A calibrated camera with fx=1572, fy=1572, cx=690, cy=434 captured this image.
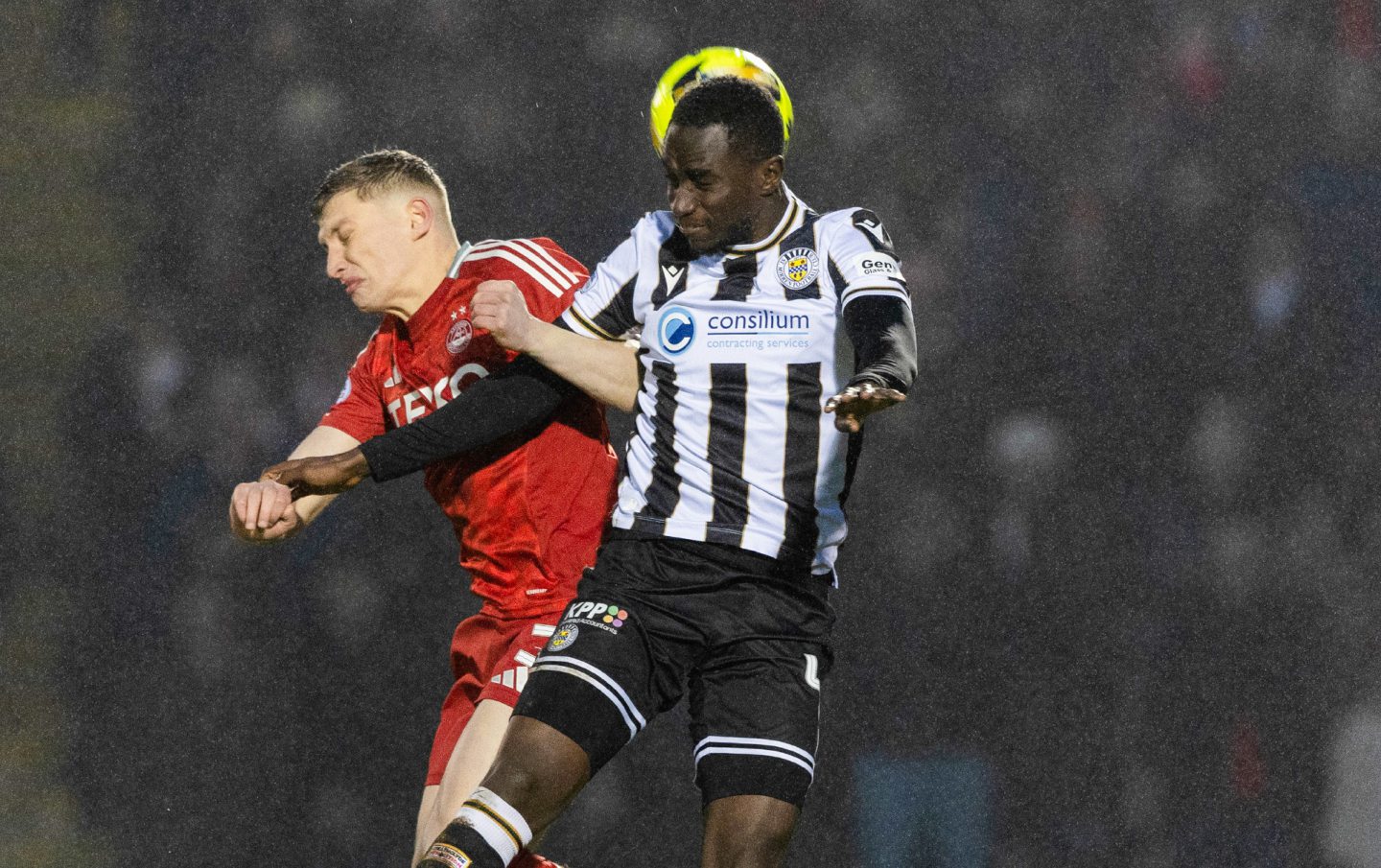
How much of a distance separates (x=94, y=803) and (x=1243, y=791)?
243 centimetres

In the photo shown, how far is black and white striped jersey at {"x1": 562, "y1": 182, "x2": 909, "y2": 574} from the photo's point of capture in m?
2.06

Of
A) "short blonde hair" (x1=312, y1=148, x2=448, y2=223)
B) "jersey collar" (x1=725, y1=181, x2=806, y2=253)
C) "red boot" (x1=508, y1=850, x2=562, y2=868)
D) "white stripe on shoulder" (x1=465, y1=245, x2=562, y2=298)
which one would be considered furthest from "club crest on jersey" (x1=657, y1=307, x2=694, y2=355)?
"red boot" (x1=508, y1=850, x2=562, y2=868)

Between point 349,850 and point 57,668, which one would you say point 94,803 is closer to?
point 57,668

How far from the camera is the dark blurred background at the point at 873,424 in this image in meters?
3.27

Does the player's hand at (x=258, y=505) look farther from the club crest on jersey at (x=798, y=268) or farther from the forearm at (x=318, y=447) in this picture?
the club crest on jersey at (x=798, y=268)

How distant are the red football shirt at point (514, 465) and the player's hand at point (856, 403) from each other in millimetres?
769

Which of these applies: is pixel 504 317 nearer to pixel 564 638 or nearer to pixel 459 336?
pixel 459 336

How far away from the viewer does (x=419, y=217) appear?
261 cm

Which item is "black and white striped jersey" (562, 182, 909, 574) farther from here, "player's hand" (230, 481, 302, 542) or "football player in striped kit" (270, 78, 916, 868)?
"player's hand" (230, 481, 302, 542)

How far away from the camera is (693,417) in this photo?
209 cm

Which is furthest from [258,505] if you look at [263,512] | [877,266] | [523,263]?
[877,266]

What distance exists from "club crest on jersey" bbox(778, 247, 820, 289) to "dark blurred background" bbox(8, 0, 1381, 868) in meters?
1.28

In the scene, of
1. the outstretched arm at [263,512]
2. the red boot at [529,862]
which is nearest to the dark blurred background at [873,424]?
the red boot at [529,862]

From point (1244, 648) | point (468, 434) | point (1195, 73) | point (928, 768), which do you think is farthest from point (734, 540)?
point (1195, 73)
